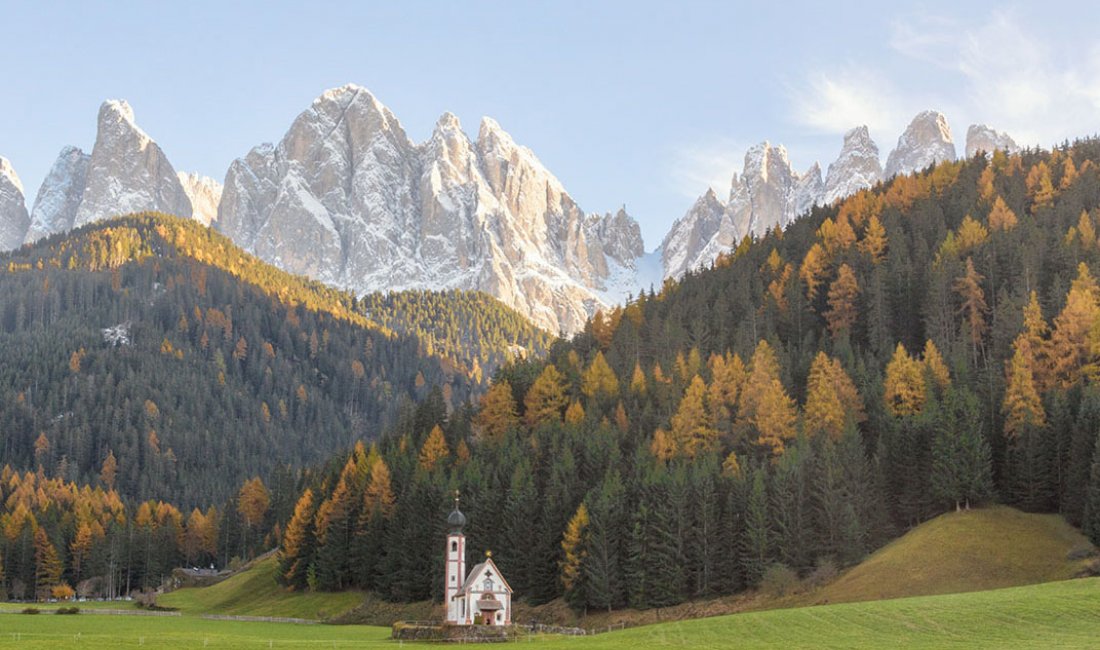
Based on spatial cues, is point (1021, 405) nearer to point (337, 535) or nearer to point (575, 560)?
point (575, 560)

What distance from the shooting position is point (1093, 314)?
101938 millimetres

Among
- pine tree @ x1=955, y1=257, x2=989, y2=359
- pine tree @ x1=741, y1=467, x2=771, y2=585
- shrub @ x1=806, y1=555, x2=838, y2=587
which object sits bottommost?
shrub @ x1=806, y1=555, x2=838, y2=587

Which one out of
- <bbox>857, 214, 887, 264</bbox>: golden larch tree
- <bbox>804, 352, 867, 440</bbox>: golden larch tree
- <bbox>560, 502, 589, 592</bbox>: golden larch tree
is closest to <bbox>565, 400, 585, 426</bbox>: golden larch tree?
<bbox>560, 502, 589, 592</bbox>: golden larch tree

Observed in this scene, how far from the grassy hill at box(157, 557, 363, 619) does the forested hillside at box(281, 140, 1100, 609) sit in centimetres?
331

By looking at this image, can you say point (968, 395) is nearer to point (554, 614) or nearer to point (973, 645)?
point (554, 614)

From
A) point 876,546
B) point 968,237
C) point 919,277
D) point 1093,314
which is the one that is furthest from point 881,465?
point 968,237

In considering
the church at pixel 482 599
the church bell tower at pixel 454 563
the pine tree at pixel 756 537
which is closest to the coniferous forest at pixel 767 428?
the pine tree at pixel 756 537

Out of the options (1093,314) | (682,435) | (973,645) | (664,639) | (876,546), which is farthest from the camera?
(682,435)

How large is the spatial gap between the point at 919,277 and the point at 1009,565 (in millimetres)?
60903

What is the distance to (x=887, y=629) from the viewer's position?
5588cm

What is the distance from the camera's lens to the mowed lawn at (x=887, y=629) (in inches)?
2034

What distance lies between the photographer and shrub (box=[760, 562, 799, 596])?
85544 millimetres

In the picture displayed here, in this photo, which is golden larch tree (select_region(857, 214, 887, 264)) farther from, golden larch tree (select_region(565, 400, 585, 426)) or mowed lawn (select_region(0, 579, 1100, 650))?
mowed lawn (select_region(0, 579, 1100, 650))

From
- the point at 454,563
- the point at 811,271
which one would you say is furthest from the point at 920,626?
the point at 811,271
